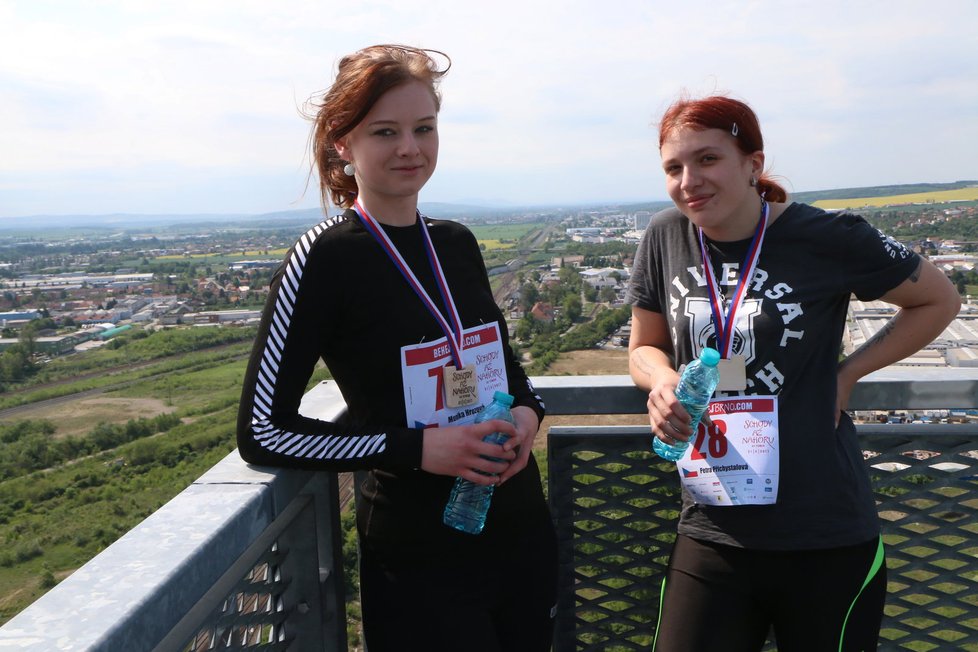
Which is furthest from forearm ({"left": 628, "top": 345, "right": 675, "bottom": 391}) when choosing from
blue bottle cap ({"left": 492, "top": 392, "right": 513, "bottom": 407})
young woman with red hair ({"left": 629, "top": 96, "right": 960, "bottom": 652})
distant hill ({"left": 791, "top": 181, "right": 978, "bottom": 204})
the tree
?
distant hill ({"left": 791, "top": 181, "right": 978, "bottom": 204})

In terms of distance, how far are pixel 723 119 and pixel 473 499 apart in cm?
102

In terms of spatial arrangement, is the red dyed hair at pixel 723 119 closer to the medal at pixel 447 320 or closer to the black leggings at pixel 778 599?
the medal at pixel 447 320

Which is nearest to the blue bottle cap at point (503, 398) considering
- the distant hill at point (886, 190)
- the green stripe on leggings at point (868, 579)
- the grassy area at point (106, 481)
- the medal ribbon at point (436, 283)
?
the medal ribbon at point (436, 283)

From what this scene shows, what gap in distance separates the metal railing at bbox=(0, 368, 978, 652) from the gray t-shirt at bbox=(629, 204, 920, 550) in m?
0.31

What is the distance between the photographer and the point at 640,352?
1.81 m

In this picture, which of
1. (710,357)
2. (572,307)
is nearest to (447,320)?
(710,357)

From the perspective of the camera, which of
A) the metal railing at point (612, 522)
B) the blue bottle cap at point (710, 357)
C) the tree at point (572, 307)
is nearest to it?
the metal railing at point (612, 522)

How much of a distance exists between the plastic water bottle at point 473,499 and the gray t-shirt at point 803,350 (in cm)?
54

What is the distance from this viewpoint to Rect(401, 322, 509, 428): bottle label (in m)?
1.38

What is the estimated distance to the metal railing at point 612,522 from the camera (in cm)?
121

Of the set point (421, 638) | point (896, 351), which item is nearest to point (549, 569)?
point (421, 638)

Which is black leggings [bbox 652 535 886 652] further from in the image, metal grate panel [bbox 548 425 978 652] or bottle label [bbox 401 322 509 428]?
bottle label [bbox 401 322 509 428]

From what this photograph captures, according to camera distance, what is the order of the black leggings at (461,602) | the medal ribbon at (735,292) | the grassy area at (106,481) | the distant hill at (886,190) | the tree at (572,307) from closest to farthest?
the black leggings at (461,602) < the medal ribbon at (735,292) < the grassy area at (106,481) < the tree at (572,307) < the distant hill at (886,190)

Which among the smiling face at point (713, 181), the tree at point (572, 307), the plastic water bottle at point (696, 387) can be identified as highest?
the smiling face at point (713, 181)
